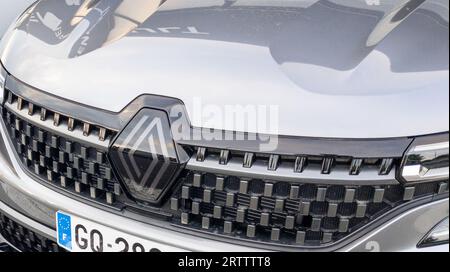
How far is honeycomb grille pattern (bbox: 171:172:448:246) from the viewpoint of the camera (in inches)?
58.1

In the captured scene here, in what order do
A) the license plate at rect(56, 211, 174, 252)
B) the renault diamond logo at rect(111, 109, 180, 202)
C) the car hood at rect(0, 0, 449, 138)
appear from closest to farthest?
the car hood at rect(0, 0, 449, 138), the renault diamond logo at rect(111, 109, 180, 202), the license plate at rect(56, 211, 174, 252)

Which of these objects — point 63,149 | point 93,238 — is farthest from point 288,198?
point 63,149

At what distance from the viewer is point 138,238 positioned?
1.68 metres

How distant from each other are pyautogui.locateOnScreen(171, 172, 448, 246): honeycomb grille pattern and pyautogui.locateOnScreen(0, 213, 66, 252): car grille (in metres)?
0.65

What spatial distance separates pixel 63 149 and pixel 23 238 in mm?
547

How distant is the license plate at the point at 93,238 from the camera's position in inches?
Result: 66.4

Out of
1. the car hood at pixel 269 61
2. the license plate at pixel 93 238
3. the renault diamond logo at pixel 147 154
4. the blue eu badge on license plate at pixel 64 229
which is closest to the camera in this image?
the car hood at pixel 269 61

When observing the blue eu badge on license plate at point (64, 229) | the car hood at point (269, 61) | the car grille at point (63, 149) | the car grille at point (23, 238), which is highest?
the car hood at point (269, 61)

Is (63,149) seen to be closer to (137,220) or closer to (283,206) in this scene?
(137,220)

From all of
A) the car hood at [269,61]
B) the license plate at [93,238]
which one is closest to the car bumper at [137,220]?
the license plate at [93,238]

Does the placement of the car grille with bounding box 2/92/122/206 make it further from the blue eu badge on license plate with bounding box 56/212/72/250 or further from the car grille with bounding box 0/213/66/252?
the car grille with bounding box 0/213/66/252

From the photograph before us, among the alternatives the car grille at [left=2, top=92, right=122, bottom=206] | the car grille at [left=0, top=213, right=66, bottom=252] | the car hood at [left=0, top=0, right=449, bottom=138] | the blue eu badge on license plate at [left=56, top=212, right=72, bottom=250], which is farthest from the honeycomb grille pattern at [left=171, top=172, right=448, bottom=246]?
the car grille at [left=0, top=213, right=66, bottom=252]

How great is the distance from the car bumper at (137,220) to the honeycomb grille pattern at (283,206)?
39 millimetres

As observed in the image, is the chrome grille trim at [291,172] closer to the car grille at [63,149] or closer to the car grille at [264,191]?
the car grille at [264,191]
